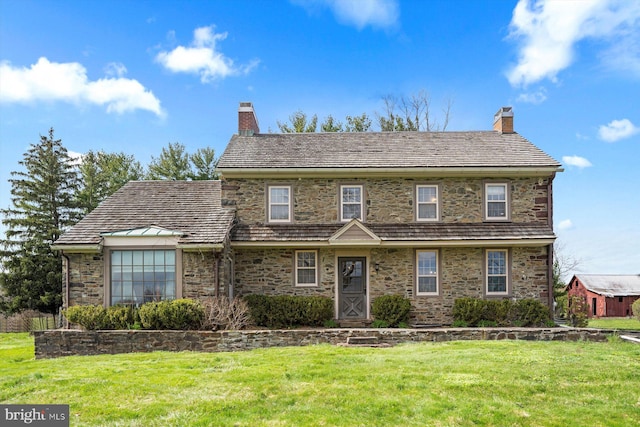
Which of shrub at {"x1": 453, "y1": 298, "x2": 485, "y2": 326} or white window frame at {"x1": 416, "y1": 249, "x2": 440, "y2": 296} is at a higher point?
white window frame at {"x1": 416, "y1": 249, "x2": 440, "y2": 296}

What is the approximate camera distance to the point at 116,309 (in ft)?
48.1

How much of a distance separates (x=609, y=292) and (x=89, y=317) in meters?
36.2

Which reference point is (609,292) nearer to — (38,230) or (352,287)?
(352,287)

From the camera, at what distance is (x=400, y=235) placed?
16.9m

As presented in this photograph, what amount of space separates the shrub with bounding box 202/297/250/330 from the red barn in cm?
2854

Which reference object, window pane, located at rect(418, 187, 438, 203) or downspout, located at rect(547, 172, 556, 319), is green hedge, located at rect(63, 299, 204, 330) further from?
downspout, located at rect(547, 172, 556, 319)

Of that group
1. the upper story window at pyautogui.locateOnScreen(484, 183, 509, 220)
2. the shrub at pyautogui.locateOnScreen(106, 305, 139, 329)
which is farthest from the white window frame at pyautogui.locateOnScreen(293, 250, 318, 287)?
the upper story window at pyautogui.locateOnScreen(484, 183, 509, 220)

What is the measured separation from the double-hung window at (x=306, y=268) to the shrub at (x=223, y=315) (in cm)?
274

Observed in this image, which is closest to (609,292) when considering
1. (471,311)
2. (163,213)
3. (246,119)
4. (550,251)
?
(550,251)

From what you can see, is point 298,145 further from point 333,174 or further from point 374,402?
point 374,402

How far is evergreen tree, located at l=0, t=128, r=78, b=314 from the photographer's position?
23.6 meters

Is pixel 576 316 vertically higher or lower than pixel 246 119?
lower

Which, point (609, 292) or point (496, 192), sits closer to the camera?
point (496, 192)

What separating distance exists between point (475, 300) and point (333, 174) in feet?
20.8
